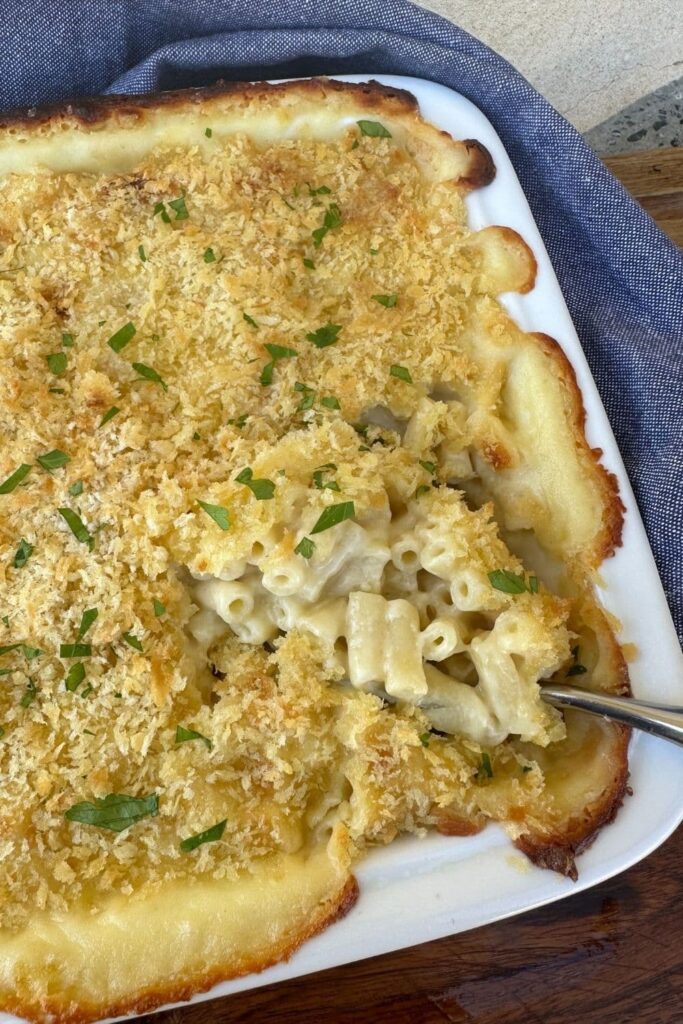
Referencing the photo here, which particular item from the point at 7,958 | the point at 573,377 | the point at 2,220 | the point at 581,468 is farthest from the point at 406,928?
the point at 2,220

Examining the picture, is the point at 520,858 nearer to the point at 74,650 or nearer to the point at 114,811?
the point at 114,811

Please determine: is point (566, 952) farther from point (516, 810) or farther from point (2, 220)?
point (2, 220)

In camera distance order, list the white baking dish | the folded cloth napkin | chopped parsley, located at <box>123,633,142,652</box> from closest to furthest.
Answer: the white baking dish, chopped parsley, located at <box>123,633,142,652</box>, the folded cloth napkin

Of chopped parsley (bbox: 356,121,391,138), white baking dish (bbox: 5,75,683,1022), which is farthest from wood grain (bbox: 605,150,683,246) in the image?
white baking dish (bbox: 5,75,683,1022)

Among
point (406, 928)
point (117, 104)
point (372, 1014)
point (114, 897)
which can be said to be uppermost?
point (117, 104)

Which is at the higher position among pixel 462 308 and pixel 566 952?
pixel 462 308

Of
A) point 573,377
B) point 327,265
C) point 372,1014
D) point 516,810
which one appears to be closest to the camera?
point 516,810

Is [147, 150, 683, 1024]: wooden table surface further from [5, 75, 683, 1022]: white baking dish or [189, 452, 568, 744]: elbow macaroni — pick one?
[189, 452, 568, 744]: elbow macaroni
